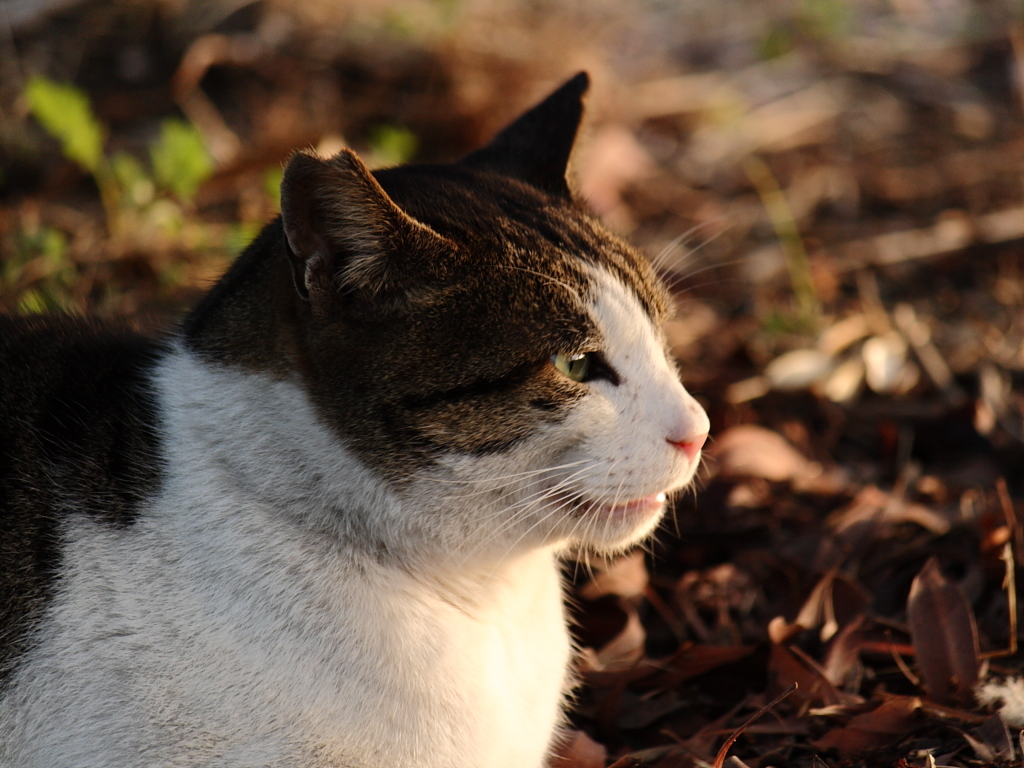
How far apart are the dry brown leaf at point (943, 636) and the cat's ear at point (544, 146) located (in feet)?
4.98

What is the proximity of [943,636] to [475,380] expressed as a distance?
1.54 meters

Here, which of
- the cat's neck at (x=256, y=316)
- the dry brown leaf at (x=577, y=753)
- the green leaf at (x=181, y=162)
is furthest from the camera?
the green leaf at (x=181, y=162)

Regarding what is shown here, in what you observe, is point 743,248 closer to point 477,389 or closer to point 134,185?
point 134,185

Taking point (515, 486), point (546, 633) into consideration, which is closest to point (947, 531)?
point (546, 633)

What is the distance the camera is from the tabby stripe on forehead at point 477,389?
2260 millimetres

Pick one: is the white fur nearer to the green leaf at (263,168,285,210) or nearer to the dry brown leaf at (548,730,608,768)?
the dry brown leaf at (548,730,608,768)

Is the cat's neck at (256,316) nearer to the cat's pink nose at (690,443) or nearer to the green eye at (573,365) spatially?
the green eye at (573,365)

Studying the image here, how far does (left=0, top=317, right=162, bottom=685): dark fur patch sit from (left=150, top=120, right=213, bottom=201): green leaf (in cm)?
166

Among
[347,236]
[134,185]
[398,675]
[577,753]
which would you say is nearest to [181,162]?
[134,185]

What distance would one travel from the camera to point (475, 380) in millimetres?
2266

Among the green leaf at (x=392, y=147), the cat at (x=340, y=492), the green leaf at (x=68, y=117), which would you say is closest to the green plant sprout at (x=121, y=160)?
the green leaf at (x=68, y=117)

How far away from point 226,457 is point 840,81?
602 cm

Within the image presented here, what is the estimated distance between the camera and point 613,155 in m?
5.89

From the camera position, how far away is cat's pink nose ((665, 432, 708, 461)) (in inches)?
90.1
